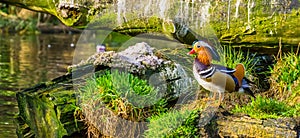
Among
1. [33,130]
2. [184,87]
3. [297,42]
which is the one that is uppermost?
[297,42]

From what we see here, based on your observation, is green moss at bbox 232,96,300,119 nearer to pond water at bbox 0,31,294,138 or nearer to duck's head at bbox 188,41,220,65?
duck's head at bbox 188,41,220,65

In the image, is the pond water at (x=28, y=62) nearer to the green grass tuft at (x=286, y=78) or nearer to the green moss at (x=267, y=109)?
the green grass tuft at (x=286, y=78)

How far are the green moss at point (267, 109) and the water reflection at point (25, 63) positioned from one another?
248 cm

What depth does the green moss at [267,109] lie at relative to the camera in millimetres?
4340

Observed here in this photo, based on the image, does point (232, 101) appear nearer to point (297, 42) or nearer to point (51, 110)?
point (297, 42)

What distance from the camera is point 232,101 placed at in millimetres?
4898

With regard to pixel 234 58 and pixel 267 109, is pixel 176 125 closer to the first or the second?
pixel 267 109

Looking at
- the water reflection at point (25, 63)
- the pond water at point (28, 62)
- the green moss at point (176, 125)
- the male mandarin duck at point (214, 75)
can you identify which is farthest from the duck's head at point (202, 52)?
the water reflection at point (25, 63)

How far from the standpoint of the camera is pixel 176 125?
4301mm

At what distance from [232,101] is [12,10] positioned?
62.9 feet

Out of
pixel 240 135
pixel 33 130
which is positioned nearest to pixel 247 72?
pixel 240 135

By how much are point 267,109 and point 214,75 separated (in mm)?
495

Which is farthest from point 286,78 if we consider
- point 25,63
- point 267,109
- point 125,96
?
point 25,63

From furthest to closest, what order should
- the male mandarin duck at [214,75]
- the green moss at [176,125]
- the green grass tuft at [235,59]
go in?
1. the green grass tuft at [235,59]
2. the male mandarin duck at [214,75]
3. the green moss at [176,125]
